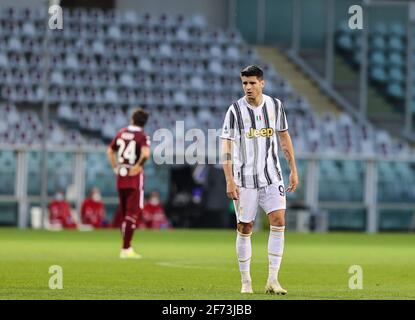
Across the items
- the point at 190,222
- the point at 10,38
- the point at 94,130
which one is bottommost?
the point at 190,222

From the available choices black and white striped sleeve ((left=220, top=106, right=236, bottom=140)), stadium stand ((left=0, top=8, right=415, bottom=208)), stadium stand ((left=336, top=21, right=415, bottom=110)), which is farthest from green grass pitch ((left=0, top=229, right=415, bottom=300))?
stadium stand ((left=336, top=21, right=415, bottom=110))

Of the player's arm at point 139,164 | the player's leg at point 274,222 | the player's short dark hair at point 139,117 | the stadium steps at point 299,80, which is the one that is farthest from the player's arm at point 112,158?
the stadium steps at point 299,80

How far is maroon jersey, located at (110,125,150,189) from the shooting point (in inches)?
800

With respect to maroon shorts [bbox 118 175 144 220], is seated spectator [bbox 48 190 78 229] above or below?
below

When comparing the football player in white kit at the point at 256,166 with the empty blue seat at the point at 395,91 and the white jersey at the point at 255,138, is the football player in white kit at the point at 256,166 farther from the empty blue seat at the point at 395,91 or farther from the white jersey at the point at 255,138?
the empty blue seat at the point at 395,91

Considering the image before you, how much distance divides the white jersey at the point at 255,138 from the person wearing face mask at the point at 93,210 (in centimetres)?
2248

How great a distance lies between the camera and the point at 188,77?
42.1m

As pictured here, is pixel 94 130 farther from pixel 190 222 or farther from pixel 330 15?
pixel 330 15

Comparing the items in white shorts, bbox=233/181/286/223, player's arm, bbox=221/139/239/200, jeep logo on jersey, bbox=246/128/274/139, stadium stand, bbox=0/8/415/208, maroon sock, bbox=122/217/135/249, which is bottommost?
maroon sock, bbox=122/217/135/249

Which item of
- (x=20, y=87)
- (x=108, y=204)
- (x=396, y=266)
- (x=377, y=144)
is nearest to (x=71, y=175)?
(x=108, y=204)

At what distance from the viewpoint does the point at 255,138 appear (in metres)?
13.1

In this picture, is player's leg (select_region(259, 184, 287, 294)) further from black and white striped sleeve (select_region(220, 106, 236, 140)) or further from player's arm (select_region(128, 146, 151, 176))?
player's arm (select_region(128, 146, 151, 176))

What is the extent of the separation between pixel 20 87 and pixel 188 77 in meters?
5.68

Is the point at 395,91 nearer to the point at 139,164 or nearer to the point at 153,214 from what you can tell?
the point at 153,214
